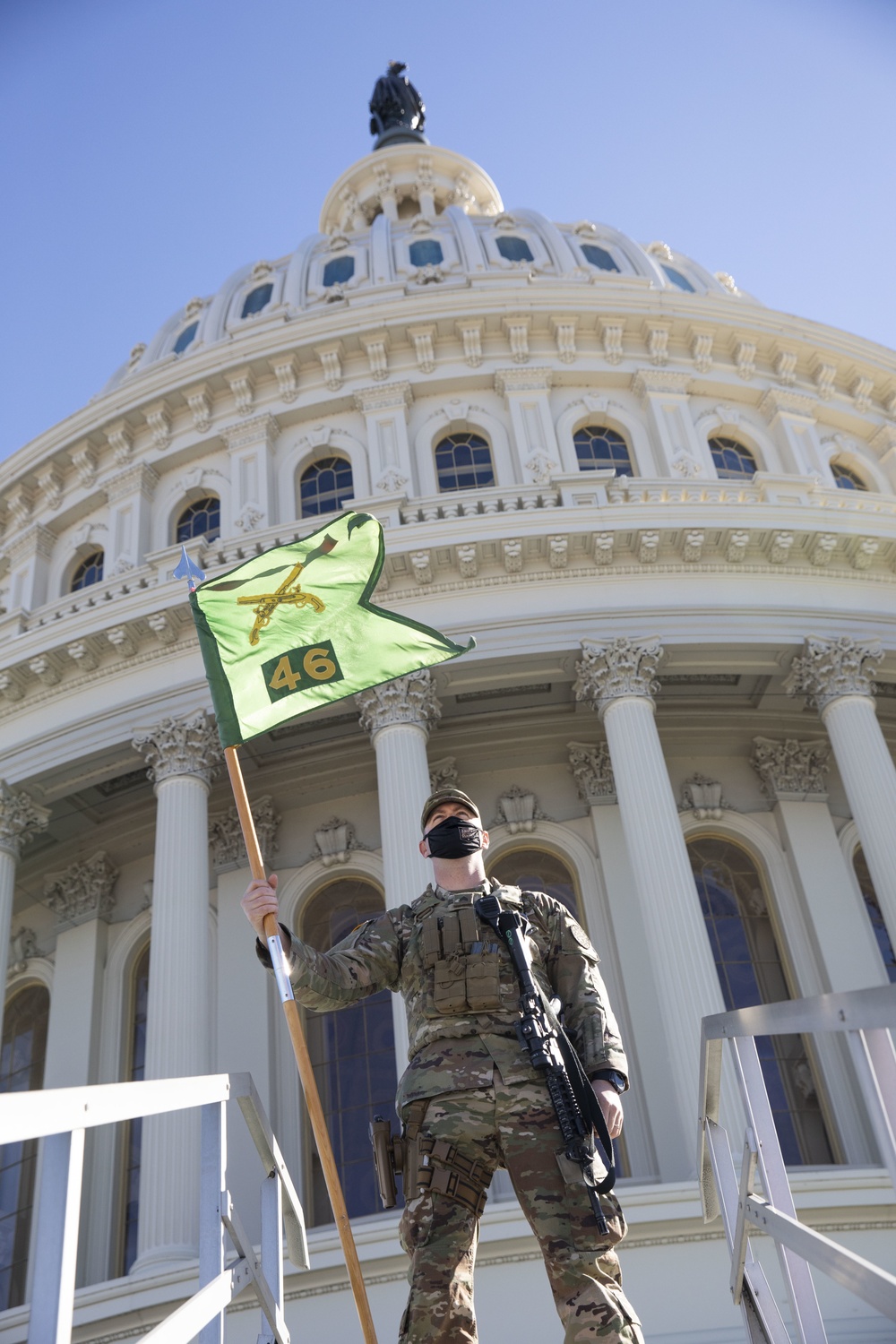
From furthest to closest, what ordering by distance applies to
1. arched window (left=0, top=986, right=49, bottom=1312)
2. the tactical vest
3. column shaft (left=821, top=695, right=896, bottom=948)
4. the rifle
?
arched window (left=0, top=986, right=49, bottom=1312)
column shaft (left=821, top=695, right=896, bottom=948)
the tactical vest
the rifle

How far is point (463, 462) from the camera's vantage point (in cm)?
2467

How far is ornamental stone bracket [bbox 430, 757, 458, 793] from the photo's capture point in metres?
19.0

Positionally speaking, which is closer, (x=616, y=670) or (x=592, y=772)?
(x=616, y=670)

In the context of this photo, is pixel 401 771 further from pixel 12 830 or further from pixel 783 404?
pixel 783 404

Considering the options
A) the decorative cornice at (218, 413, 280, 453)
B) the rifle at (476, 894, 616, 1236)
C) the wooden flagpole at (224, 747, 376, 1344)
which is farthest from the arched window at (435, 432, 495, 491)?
the rifle at (476, 894, 616, 1236)

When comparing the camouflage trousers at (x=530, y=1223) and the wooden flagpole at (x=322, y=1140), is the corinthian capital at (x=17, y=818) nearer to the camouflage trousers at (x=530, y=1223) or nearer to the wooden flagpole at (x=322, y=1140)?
the wooden flagpole at (x=322, y=1140)

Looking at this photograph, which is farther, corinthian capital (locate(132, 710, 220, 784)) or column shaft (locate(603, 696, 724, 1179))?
corinthian capital (locate(132, 710, 220, 784))

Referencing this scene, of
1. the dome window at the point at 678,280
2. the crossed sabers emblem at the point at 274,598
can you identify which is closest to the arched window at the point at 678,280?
the dome window at the point at 678,280

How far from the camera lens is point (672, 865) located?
14.7 metres

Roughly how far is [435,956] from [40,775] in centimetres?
1420

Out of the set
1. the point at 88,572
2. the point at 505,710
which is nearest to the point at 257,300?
the point at 88,572

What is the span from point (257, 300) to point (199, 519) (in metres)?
9.93

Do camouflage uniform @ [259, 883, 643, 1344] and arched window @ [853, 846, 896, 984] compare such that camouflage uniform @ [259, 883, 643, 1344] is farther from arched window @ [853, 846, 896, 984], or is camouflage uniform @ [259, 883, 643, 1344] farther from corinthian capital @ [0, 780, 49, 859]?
arched window @ [853, 846, 896, 984]

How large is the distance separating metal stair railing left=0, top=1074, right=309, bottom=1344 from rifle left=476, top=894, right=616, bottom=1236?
117 cm
